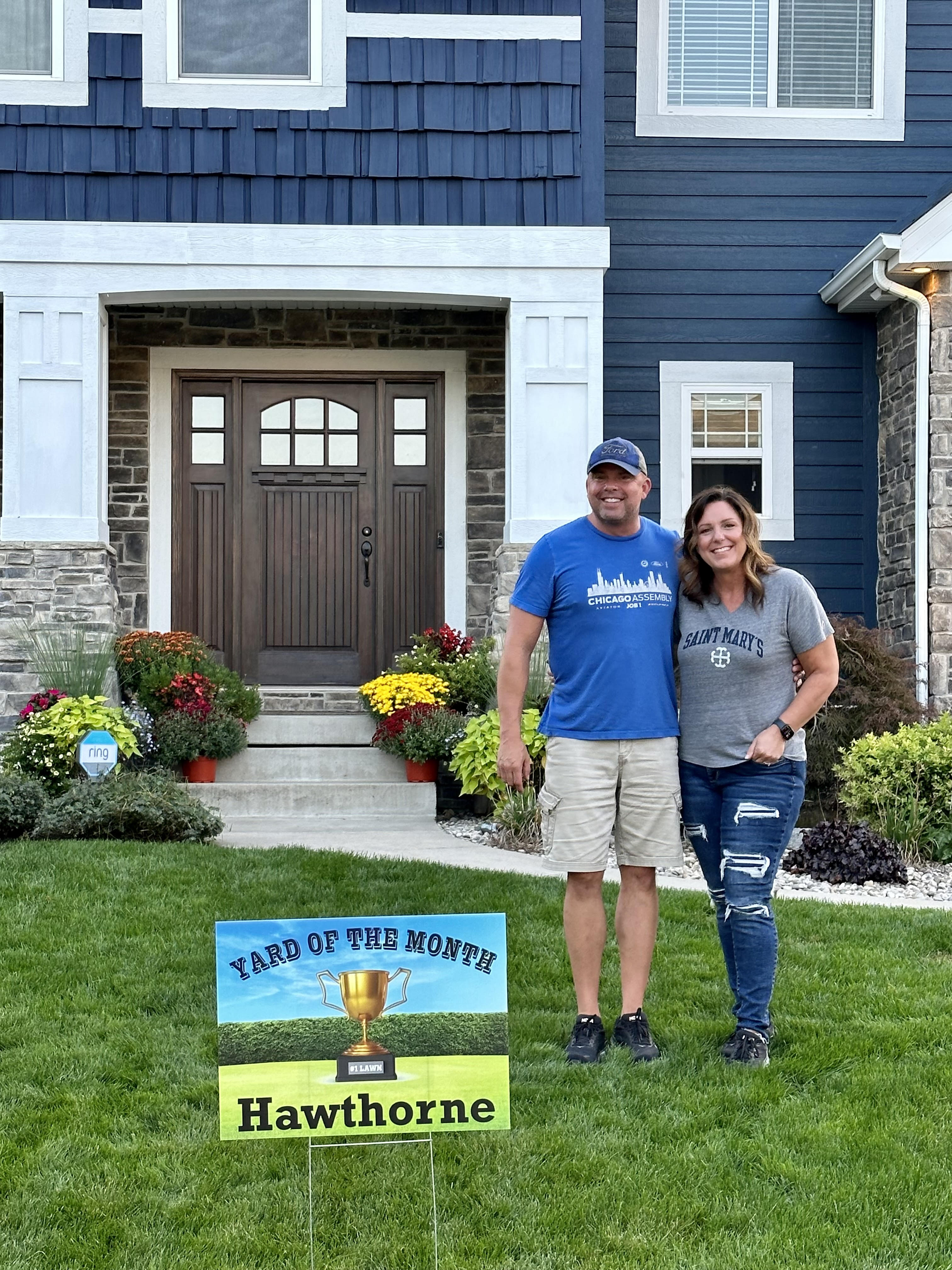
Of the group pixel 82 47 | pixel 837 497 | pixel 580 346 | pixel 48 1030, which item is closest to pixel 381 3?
pixel 82 47

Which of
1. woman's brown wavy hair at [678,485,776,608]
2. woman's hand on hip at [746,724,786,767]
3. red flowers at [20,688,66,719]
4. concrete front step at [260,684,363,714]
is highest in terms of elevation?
woman's brown wavy hair at [678,485,776,608]

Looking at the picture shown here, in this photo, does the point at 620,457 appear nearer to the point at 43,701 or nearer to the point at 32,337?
the point at 43,701

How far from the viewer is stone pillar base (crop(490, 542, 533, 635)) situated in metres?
8.24

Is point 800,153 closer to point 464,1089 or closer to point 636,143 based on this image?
point 636,143

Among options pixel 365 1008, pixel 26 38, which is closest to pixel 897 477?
pixel 26 38

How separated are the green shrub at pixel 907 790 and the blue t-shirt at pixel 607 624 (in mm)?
3559

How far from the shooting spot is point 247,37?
8.44 meters

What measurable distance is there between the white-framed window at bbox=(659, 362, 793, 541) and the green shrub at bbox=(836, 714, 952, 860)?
264 cm

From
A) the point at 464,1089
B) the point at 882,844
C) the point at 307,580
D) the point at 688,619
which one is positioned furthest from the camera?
the point at 307,580

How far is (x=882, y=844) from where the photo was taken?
6.54m

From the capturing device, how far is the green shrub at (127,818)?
668 centimetres

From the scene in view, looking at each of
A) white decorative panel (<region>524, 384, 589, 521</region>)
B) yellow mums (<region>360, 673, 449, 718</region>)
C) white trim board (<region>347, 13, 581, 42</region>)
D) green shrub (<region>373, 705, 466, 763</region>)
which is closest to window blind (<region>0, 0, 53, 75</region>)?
white trim board (<region>347, 13, 581, 42</region>)

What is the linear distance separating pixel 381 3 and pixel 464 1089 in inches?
290

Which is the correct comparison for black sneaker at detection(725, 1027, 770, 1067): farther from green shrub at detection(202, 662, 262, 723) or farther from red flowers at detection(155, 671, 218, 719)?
green shrub at detection(202, 662, 262, 723)
